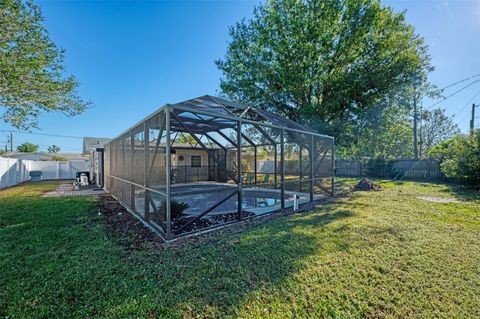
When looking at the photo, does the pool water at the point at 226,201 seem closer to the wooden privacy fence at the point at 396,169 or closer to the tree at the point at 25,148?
the wooden privacy fence at the point at 396,169

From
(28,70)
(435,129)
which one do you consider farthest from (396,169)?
(435,129)

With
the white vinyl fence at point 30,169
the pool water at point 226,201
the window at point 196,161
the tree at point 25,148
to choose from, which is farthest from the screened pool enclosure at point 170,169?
the tree at point 25,148

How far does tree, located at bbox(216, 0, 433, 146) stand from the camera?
32.0 ft

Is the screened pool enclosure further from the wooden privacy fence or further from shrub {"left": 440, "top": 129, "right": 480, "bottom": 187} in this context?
the wooden privacy fence

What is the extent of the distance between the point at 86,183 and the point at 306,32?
47.8ft

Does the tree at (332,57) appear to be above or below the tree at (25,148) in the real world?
above

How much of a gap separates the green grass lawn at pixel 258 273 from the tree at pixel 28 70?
498 cm

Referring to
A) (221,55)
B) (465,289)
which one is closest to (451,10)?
(221,55)

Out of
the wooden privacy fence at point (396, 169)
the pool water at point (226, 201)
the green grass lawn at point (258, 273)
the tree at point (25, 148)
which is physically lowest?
the pool water at point (226, 201)

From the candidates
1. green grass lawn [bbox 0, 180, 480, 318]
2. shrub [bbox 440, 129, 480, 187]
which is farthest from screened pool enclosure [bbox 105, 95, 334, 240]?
shrub [bbox 440, 129, 480, 187]

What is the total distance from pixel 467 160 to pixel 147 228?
13099 millimetres

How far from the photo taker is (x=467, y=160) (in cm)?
906

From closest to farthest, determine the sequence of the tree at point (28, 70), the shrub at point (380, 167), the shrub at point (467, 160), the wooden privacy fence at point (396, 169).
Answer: the tree at point (28, 70) < the shrub at point (467, 160) < the wooden privacy fence at point (396, 169) < the shrub at point (380, 167)

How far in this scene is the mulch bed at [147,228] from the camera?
3.70m
